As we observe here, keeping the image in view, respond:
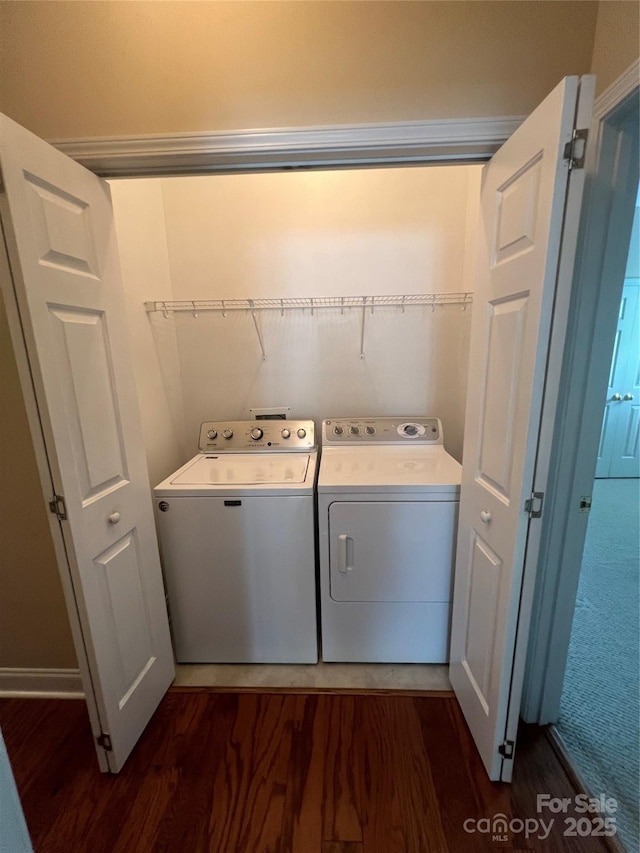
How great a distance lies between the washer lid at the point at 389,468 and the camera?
1.50 m

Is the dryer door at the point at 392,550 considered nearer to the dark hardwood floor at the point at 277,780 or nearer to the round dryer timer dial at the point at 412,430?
the dark hardwood floor at the point at 277,780

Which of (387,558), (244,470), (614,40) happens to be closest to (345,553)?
(387,558)

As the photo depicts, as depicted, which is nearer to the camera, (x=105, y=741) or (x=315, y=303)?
(x=105, y=741)

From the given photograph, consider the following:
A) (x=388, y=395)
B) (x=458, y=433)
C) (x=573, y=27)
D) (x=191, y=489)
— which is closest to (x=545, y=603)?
(x=458, y=433)

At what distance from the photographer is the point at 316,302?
212 centimetres

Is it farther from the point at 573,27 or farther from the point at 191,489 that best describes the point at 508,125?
the point at 191,489

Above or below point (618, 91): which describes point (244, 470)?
below

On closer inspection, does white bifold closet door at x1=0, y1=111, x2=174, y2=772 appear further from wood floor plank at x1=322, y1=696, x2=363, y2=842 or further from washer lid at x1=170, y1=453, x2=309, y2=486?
wood floor plank at x1=322, y1=696, x2=363, y2=842

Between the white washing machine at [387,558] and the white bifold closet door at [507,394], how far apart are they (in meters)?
0.16

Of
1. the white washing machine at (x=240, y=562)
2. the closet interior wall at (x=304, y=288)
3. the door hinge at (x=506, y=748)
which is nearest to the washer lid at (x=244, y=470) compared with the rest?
the white washing machine at (x=240, y=562)

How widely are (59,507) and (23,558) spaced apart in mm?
677

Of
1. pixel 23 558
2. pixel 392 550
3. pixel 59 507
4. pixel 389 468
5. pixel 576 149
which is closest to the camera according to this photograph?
pixel 576 149

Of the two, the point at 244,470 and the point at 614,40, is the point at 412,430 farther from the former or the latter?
the point at 614,40

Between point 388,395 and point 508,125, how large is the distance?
1.37 meters
